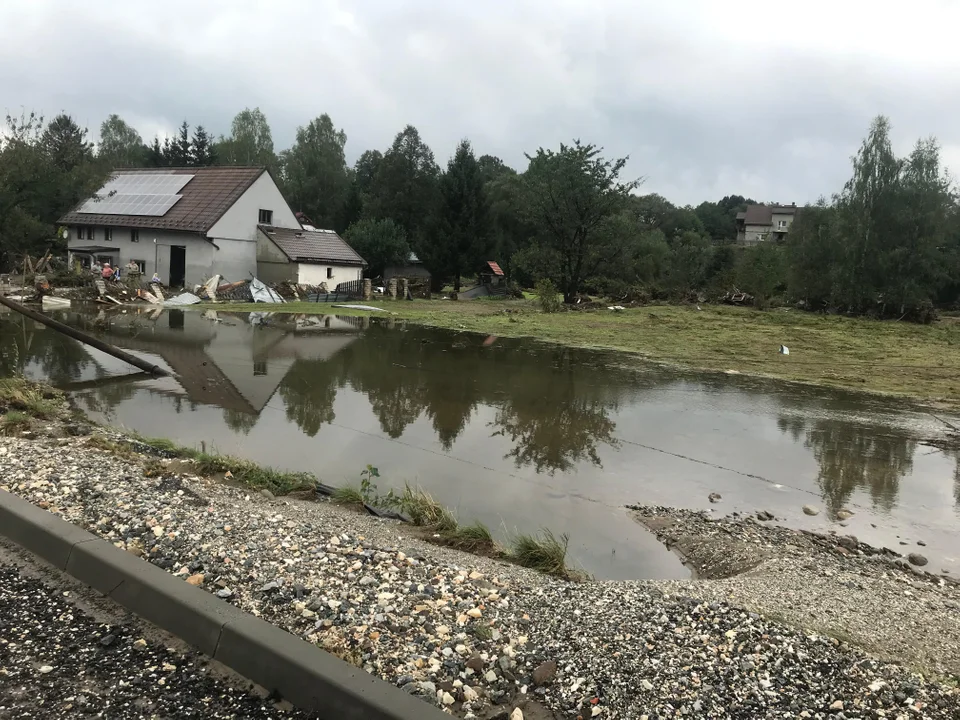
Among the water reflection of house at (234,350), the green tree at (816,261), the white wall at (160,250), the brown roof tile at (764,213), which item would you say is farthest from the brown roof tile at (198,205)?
the brown roof tile at (764,213)

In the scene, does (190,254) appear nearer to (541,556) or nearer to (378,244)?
(378,244)

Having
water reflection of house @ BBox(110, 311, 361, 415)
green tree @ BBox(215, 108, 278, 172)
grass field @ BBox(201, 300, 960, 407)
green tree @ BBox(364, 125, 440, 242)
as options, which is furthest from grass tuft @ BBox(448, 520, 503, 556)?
green tree @ BBox(215, 108, 278, 172)

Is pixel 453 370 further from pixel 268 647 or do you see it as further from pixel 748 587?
pixel 268 647

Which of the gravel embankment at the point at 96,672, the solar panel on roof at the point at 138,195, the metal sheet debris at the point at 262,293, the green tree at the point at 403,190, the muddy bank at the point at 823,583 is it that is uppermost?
the green tree at the point at 403,190

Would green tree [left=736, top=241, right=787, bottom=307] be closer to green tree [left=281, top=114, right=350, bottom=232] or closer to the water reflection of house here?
the water reflection of house

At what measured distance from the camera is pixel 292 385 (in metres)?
14.8

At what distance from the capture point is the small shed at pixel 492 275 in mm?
51669

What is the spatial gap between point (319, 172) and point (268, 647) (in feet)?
205

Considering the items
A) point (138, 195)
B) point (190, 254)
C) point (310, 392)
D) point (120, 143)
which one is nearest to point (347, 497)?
point (310, 392)

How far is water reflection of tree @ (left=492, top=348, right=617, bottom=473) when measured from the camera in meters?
10.5

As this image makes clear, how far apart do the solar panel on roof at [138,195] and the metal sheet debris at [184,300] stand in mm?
7527

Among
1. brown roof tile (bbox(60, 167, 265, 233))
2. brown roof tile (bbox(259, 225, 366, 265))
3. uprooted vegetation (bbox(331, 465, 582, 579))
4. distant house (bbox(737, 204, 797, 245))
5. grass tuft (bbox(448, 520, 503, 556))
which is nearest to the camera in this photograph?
uprooted vegetation (bbox(331, 465, 582, 579))

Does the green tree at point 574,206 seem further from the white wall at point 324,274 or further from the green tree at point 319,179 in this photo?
the green tree at point 319,179

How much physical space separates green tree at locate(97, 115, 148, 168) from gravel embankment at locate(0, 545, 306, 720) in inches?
3033
